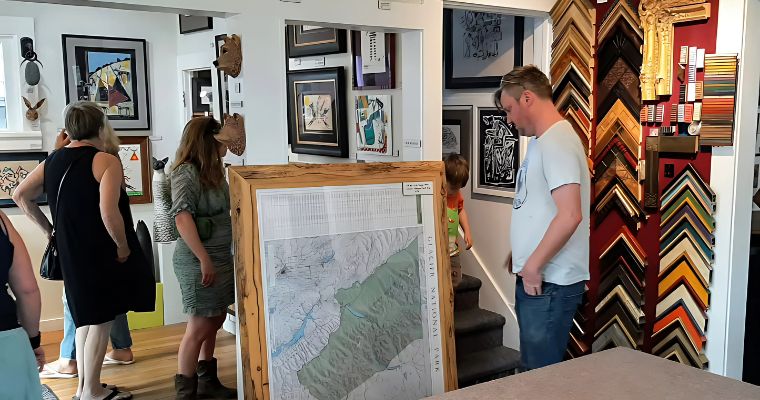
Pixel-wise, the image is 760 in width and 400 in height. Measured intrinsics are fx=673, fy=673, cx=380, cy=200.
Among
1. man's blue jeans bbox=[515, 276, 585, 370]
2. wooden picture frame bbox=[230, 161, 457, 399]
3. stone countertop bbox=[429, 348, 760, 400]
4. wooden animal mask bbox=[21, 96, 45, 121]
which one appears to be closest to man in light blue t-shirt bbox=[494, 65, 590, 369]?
man's blue jeans bbox=[515, 276, 585, 370]

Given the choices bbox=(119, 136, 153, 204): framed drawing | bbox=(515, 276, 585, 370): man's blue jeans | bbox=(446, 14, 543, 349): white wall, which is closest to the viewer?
bbox=(515, 276, 585, 370): man's blue jeans

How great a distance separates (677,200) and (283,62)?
1.96m

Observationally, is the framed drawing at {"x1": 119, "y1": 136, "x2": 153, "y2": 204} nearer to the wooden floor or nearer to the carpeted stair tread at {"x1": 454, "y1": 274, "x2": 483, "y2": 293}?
the wooden floor

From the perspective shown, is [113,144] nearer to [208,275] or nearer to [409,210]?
[208,275]

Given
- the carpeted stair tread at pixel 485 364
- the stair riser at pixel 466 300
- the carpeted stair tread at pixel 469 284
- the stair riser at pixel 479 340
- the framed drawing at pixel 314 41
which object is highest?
the framed drawing at pixel 314 41

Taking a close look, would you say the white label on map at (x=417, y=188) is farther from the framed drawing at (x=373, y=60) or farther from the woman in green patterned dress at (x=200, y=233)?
the framed drawing at (x=373, y=60)

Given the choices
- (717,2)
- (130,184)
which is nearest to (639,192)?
(717,2)

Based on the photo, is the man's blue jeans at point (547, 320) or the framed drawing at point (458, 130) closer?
the man's blue jeans at point (547, 320)

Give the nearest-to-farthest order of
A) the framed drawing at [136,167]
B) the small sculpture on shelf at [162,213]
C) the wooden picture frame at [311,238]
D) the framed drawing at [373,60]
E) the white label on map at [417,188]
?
the wooden picture frame at [311,238] < the white label on map at [417,188] < the framed drawing at [373,60] < the small sculpture on shelf at [162,213] < the framed drawing at [136,167]

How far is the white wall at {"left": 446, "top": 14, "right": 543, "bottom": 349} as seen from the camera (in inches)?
157

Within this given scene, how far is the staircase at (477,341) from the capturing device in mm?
3713

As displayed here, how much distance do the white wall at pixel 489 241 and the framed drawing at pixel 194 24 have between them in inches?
74.0

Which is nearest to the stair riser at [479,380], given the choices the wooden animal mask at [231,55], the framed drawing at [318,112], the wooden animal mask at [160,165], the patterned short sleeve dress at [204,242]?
the patterned short sleeve dress at [204,242]

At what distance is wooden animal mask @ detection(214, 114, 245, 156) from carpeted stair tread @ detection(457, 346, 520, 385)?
5.69 ft
